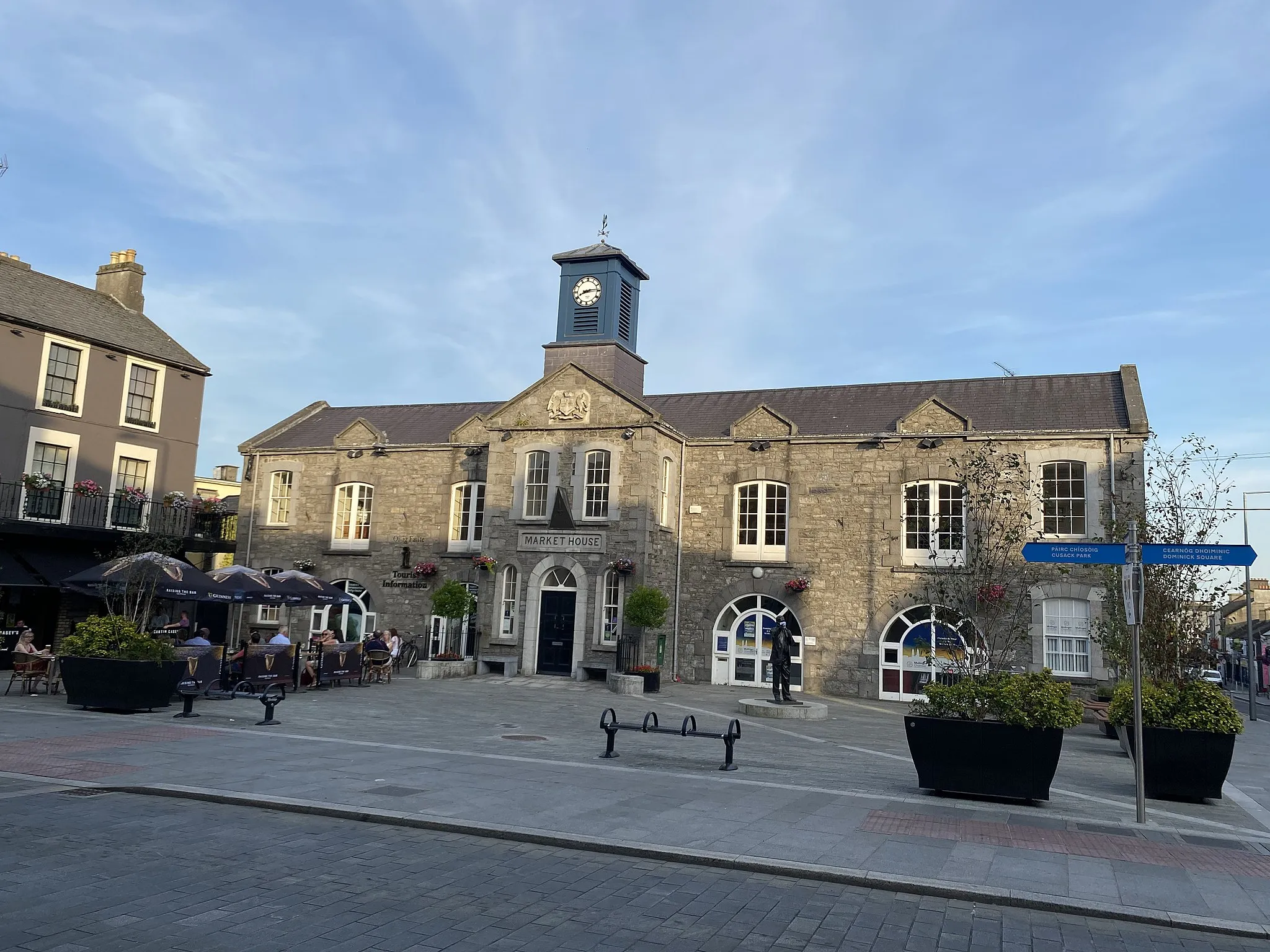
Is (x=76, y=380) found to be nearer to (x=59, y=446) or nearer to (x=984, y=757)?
(x=59, y=446)

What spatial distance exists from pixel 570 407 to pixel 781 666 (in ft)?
32.6

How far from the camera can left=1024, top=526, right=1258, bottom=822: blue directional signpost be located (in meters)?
9.57

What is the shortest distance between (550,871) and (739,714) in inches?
496

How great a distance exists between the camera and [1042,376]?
84.6ft

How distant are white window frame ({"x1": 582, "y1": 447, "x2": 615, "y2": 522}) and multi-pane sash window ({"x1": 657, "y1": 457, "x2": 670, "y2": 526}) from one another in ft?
4.35

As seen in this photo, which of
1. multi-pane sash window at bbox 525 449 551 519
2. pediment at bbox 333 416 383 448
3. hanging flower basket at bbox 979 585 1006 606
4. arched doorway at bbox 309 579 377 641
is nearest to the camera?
hanging flower basket at bbox 979 585 1006 606

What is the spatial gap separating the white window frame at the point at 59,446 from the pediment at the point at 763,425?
17.7m

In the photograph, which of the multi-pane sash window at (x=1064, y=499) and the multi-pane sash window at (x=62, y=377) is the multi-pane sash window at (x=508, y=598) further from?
the multi-pane sash window at (x=1064, y=499)

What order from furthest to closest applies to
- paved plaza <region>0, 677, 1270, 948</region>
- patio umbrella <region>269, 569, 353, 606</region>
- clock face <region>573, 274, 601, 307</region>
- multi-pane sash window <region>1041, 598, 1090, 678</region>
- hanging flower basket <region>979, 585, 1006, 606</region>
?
1. clock face <region>573, 274, 601, 307</region>
2. multi-pane sash window <region>1041, 598, 1090, 678</region>
3. patio umbrella <region>269, 569, 353, 606</region>
4. hanging flower basket <region>979, 585, 1006, 606</region>
5. paved plaza <region>0, 677, 1270, 948</region>

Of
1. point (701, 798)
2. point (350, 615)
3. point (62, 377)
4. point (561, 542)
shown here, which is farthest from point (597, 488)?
point (701, 798)

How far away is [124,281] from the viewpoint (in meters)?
29.5

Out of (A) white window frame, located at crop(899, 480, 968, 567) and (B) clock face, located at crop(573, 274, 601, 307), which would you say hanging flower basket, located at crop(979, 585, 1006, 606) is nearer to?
(A) white window frame, located at crop(899, 480, 968, 567)

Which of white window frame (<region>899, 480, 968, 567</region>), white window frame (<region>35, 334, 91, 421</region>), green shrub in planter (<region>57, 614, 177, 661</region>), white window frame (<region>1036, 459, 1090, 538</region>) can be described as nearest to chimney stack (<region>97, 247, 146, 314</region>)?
white window frame (<region>35, 334, 91, 421</region>)

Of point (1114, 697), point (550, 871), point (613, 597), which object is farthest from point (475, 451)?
point (550, 871)
